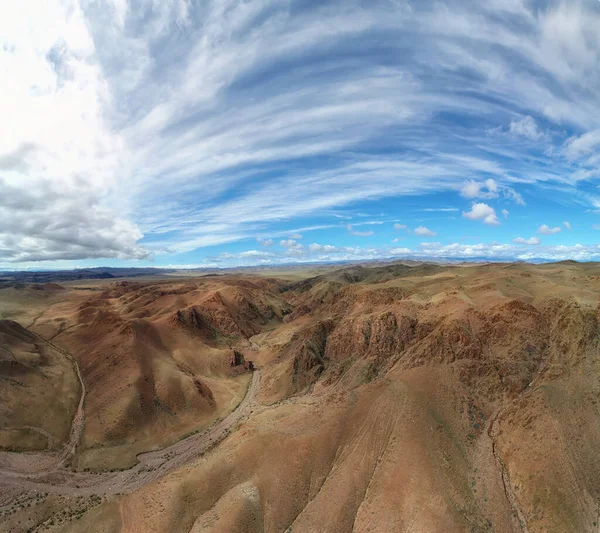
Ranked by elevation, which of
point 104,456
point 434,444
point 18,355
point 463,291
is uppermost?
point 463,291

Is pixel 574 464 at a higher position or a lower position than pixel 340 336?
lower

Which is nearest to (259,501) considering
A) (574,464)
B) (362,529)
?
(362,529)

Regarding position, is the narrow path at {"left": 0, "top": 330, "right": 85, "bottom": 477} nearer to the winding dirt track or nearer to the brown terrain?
the winding dirt track

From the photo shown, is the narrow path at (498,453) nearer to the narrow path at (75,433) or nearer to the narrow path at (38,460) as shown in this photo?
the narrow path at (38,460)

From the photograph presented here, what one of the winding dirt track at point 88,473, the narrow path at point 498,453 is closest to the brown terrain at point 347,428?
the narrow path at point 498,453

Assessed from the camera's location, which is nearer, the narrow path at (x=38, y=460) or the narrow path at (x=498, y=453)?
the narrow path at (x=498, y=453)

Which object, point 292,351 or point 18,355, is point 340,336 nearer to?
point 292,351

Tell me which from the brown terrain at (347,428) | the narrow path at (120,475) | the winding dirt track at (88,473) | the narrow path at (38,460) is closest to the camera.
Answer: the brown terrain at (347,428)
